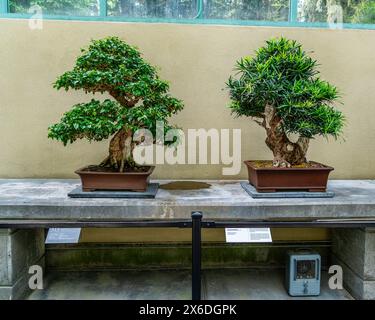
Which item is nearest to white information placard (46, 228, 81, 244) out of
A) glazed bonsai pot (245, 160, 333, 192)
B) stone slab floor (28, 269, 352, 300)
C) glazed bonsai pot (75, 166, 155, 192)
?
glazed bonsai pot (75, 166, 155, 192)

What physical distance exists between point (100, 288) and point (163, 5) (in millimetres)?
2142

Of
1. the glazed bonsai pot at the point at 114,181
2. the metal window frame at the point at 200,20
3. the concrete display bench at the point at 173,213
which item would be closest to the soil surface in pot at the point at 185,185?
the concrete display bench at the point at 173,213

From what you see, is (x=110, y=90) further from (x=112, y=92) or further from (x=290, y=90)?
(x=290, y=90)

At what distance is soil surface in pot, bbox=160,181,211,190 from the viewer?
6.91 feet

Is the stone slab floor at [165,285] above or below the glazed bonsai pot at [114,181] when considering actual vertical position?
below

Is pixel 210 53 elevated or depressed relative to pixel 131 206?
elevated

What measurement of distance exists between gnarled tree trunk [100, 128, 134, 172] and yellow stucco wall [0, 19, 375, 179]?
559mm

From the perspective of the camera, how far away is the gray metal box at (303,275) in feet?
6.83

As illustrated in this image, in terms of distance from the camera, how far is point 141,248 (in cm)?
245

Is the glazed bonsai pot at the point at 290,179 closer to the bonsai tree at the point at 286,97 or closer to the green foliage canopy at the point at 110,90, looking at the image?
the bonsai tree at the point at 286,97

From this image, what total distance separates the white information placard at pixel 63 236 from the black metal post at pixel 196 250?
2.30 ft

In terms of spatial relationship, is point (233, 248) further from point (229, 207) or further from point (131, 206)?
point (131, 206)

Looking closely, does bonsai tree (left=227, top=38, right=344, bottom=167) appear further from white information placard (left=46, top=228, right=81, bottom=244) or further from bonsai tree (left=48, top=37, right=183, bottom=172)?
white information placard (left=46, top=228, right=81, bottom=244)
